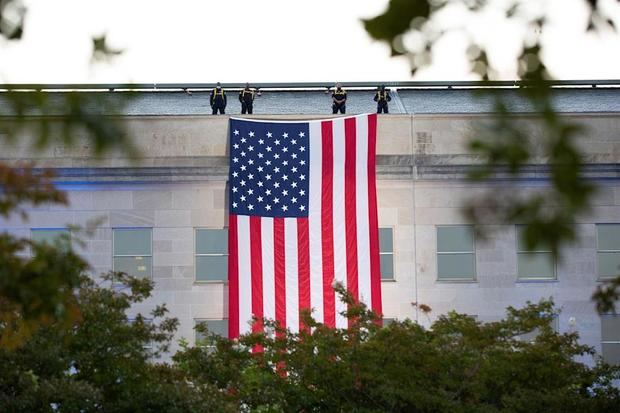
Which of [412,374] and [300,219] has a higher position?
[300,219]

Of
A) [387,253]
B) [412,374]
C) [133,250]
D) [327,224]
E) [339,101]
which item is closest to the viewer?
[412,374]

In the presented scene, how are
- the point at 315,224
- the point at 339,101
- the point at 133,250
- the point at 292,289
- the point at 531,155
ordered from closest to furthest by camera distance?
the point at 531,155, the point at 292,289, the point at 315,224, the point at 133,250, the point at 339,101

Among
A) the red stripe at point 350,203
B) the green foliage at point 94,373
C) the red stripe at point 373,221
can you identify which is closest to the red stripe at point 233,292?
the red stripe at point 350,203

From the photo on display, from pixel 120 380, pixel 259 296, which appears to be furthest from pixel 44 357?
pixel 259 296

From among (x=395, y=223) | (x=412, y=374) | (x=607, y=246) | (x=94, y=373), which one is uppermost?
(x=395, y=223)

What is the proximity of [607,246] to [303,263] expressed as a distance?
938cm

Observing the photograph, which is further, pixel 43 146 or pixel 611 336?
pixel 611 336

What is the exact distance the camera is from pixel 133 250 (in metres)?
39.8

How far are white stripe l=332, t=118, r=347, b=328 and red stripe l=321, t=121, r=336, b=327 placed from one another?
10cm

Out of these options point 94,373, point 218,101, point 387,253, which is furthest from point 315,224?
point 94,373

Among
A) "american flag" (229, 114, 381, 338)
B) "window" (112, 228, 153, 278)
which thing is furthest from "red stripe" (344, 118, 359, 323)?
"window" (112, 228, 153, 278)

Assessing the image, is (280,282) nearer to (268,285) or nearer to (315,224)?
(268,285)

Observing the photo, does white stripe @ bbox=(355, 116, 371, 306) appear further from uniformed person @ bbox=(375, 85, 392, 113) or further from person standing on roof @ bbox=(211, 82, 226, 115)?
person standing on roof @ bbox=(211, 82, 226, 115)

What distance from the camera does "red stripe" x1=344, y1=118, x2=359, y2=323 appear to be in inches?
1446
